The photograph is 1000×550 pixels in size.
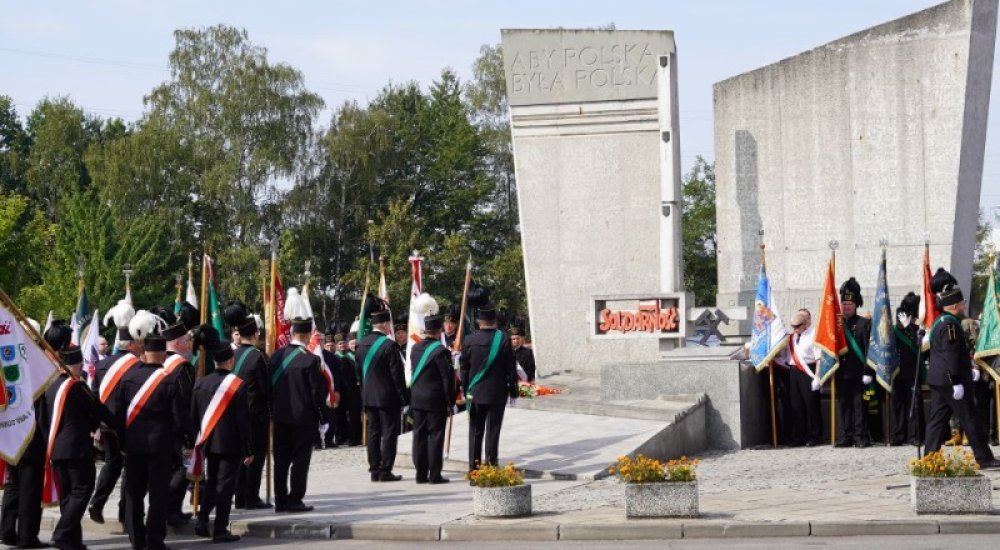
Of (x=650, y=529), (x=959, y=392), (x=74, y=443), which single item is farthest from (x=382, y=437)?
(x=959, y=392)

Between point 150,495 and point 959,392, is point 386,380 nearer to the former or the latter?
point 150,495

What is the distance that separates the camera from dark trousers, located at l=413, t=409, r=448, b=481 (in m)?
15.3

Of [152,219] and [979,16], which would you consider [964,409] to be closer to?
[979,16]

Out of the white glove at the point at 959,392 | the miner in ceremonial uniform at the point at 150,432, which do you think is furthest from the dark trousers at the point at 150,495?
the white glove at the point at 959,392

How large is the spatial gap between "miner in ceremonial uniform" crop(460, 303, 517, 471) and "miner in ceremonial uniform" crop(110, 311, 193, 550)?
4.41m

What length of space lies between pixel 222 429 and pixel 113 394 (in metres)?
0.97

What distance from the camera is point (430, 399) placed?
15.3 meters

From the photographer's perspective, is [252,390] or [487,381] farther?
[487,381]

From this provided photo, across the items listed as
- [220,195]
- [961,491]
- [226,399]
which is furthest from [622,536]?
[220,195]

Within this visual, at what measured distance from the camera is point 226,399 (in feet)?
40.5

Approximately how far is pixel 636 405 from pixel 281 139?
115 ft

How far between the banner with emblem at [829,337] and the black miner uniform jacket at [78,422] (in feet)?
29.3

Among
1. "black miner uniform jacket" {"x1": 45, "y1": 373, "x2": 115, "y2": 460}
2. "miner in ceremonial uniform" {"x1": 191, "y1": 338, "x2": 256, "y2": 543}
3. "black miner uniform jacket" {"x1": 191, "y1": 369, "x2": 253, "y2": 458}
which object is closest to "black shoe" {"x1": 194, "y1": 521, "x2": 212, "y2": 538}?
"miner in ceremonial uniform" {"x1": 191, "y1": 338, "x2": 256, "y2": 543}

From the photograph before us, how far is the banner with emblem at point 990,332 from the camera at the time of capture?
15141mm
